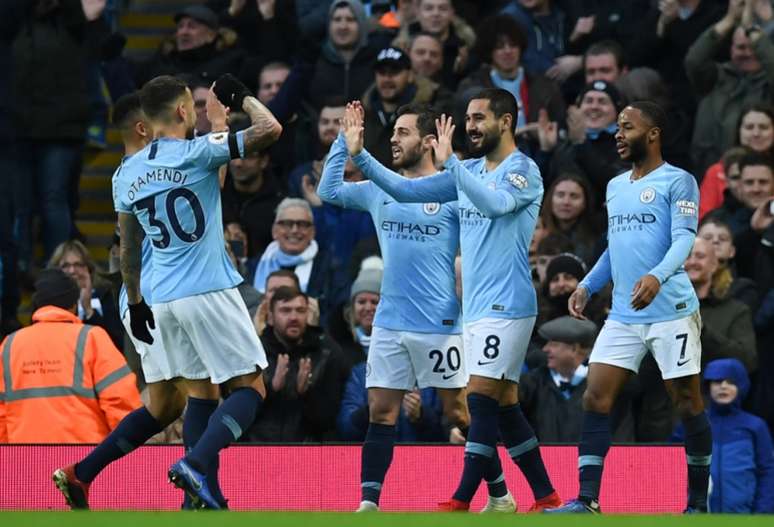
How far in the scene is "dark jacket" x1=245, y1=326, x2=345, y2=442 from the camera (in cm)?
1279

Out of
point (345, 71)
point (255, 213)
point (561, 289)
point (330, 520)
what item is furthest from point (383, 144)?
point (330, 520)

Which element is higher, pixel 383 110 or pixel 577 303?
pixel 383 110

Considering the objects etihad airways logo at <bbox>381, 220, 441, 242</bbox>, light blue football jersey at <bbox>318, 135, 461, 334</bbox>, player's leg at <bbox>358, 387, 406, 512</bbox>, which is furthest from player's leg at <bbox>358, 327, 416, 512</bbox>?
etihad airways logo at <bbox>381, 220, 441, 242</bbox>

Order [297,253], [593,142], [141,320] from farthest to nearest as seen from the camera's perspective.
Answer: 1. [593,142]
2. [297,253]
3. [141,320]

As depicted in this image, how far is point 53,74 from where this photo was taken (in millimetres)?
15875

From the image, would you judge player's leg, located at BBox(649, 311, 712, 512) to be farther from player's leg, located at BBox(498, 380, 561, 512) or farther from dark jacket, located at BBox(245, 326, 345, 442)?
dark jacket, located at BBox(245, 326, 345, 442)

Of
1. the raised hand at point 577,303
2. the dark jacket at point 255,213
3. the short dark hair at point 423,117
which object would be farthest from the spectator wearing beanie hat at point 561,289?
the dark jacket at point 255,213

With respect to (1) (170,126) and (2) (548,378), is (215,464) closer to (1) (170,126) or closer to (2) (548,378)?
(1) (170,126)

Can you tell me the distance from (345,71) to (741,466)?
572 centimetres

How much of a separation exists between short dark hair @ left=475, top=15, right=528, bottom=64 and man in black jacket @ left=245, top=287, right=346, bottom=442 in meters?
3.71

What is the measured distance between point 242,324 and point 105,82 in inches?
296

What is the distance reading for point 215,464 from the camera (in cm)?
1025

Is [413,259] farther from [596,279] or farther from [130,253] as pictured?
[130,253]

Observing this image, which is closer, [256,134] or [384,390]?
[256,134]
